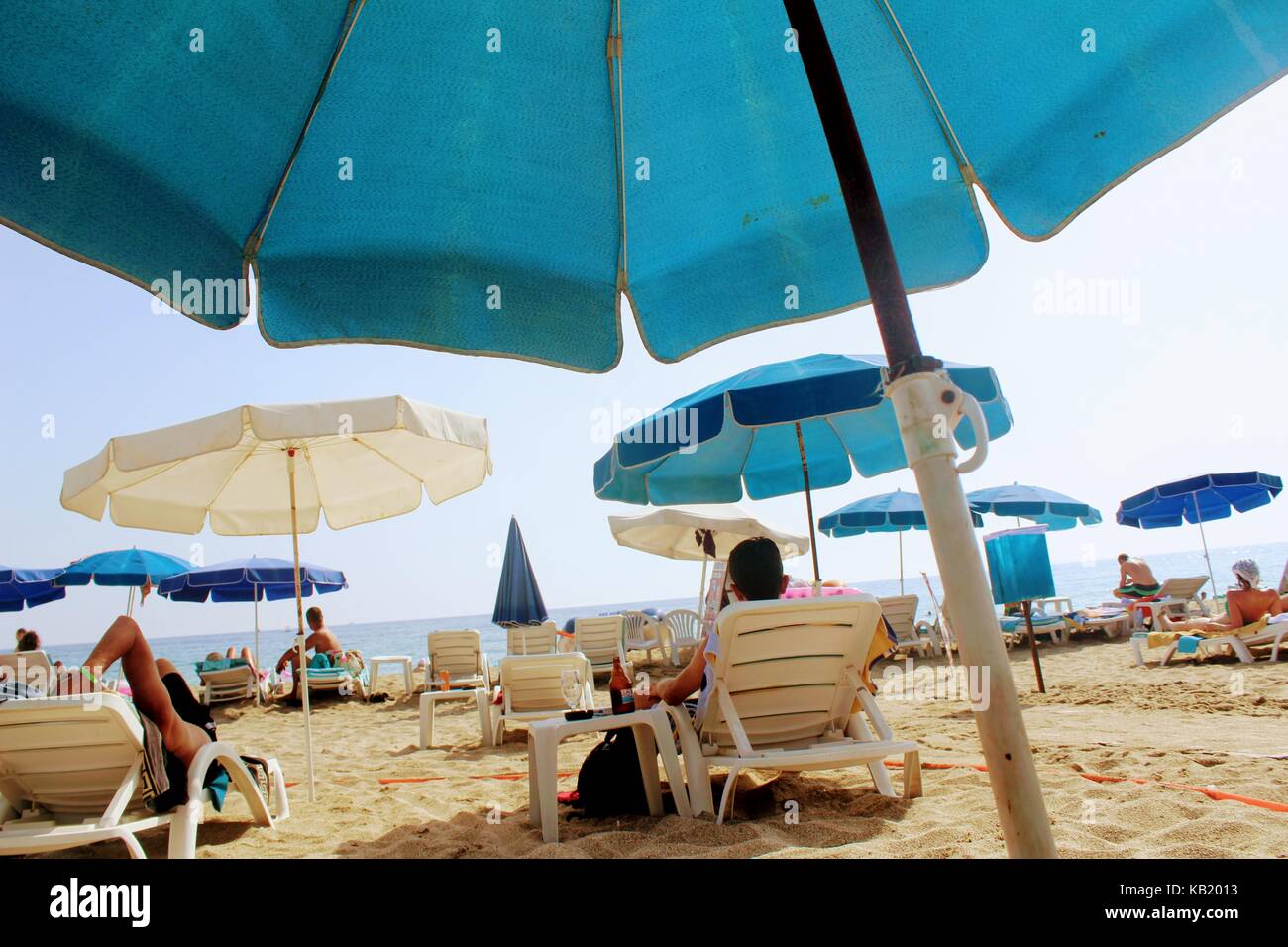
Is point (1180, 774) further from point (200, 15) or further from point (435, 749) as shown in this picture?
point (435, 749)

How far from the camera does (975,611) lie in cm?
121

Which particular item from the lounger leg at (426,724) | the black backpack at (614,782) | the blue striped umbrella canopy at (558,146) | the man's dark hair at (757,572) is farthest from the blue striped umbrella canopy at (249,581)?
the blue striped umbrella canopy at (558,146)

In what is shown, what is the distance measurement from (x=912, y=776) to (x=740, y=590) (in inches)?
40.7

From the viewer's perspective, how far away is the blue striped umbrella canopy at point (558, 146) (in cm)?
172

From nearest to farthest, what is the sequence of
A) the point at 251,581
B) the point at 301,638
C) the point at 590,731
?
1. the point at 590,731
2. the point at 301,638
3. the point at 251,581

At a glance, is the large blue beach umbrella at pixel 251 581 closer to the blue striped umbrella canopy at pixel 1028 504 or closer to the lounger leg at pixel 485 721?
the lounger leg at pixel 485 721

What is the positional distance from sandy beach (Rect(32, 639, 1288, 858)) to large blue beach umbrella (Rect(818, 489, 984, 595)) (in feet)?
17.4

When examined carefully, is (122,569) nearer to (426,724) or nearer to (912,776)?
(426,724)

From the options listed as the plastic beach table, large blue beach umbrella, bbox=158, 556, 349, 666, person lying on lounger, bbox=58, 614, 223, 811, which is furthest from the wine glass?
large blue beach umbrella, bbox=158, 556, 349, 666

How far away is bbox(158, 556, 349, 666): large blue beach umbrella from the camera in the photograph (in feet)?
37.8

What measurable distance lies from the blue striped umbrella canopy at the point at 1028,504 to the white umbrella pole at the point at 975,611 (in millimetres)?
11135

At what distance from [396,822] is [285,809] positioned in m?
0.69

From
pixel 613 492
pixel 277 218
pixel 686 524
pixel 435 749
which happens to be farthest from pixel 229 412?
pixel 686 524

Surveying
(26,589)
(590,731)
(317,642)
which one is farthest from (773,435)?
(26,589)
